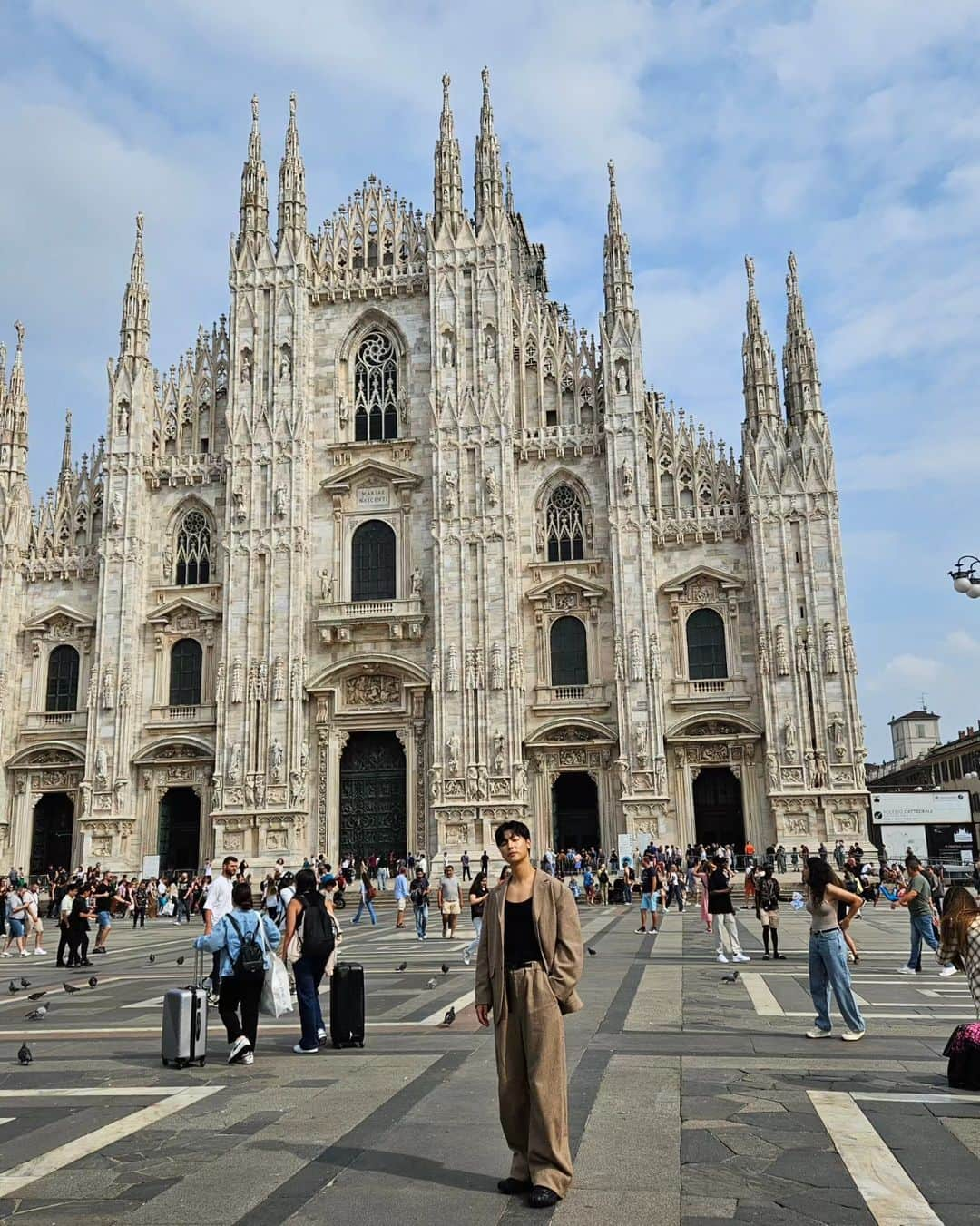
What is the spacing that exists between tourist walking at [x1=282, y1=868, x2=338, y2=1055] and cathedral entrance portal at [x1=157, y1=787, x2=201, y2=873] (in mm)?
28683

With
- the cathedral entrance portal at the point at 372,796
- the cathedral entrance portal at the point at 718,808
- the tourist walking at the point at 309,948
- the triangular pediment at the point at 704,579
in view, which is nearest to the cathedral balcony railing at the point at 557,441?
the triangular pediment at the point at 704,579

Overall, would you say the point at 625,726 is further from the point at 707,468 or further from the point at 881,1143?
the point at 881,1143

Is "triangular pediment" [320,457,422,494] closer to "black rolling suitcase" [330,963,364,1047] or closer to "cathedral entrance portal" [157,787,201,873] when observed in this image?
"cathedral entrance portal" [157,787,201,873]

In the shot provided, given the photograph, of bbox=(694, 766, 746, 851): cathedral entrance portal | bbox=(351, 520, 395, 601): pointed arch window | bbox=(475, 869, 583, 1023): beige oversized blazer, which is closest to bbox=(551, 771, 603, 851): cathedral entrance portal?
→ bbox=(694, 766, 746, 851): cathedral entrance portal

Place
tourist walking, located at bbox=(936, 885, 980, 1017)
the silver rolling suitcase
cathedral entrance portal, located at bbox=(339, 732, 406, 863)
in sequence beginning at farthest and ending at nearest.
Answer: cathedral entrance portal, located at bbox=(339, 732, 406, 863) → the silver rolling suitcase → tourist walking, located at bbox=(936, 885, 980, 1017)

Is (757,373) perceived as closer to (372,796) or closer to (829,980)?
(372,796)

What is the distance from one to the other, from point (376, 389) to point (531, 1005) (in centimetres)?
3515

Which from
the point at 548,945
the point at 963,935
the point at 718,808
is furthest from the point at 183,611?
the point at 548,945

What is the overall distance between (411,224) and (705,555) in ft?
51.8

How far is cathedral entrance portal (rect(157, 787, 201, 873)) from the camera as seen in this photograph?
36812mm

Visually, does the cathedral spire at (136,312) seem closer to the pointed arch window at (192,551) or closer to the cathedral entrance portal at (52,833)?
the pointed arch window at (192,551)

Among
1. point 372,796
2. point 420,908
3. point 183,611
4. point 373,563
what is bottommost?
point 420,908

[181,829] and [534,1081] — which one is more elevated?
[181,829]

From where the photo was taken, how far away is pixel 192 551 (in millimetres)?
38812
